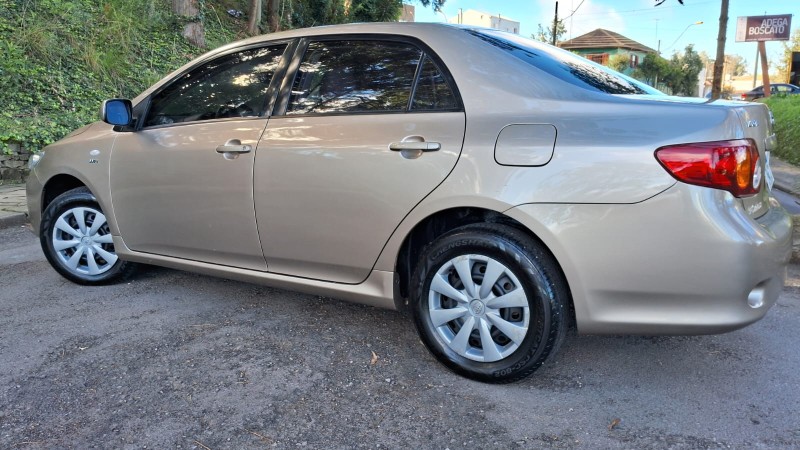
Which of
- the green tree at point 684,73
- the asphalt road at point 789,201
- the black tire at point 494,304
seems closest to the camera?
the black tire at point 494,304

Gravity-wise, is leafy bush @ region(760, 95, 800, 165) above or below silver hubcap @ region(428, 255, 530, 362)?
above

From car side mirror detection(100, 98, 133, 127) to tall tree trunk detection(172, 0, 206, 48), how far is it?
34.8 feet

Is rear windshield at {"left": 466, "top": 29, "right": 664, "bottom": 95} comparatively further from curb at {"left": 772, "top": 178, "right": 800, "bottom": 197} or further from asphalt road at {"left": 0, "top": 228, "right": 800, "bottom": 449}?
curb at {"left": 772, "top": 178, "right": 800, "bottom": 197}

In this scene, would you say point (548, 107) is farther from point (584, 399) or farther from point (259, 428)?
point (259, 428)

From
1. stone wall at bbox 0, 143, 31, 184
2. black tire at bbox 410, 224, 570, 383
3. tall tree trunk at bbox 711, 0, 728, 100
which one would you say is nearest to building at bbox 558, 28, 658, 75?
tall tree trunk at bbox 711, 0, 728, 100

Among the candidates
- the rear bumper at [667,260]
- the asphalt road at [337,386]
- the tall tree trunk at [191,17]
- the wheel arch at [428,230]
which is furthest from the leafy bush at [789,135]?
the tall tree trunk at [191,17]

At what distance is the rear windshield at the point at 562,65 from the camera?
271 centimetres

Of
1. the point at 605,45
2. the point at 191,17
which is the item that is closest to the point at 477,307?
the point at 191,17

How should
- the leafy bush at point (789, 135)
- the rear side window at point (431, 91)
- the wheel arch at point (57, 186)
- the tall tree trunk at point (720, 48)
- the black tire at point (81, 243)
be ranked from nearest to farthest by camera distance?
the rear side window at point (431, 91) → the black tire at point (81, 243) → the wheel arch at point (57, 186) → the leafy bush at point (789, 135) → the tall tree trunk at point (720, 48)

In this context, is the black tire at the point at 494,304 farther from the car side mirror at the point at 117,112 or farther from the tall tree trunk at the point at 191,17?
the tall tree trunk at the point at 191,17

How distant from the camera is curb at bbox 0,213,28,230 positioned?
19.1 ft

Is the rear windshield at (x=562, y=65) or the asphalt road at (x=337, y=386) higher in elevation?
the rear windshield at (x=562, y=65)

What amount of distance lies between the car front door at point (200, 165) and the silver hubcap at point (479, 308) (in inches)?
43.4

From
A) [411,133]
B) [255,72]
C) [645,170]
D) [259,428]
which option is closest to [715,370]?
[645,170]
